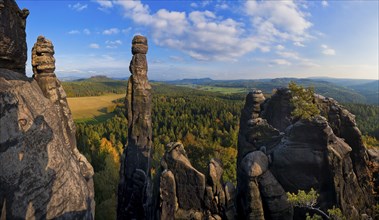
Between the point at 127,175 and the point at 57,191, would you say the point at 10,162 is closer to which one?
the point at 57,191

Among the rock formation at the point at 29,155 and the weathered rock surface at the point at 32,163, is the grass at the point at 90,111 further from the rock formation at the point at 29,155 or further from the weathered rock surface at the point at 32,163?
the weathered rock surface at the point at 32,163

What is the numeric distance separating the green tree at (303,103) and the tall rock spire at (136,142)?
60.8ft

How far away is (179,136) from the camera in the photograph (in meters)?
114

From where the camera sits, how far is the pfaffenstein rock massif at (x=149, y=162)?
9398 millimetres

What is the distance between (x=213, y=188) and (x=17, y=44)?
16.6 metres

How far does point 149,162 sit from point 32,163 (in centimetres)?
2693

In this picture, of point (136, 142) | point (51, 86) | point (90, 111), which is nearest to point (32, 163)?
point (51, 86)

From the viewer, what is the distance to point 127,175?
34219 mm

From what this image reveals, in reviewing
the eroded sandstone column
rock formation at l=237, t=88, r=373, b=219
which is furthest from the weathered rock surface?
rock formation at l=237, t=88, r=373, b=219

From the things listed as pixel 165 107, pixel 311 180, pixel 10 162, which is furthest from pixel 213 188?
pixel 165 107

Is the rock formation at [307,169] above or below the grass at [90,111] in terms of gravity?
above

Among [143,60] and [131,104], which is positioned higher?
[143,60]

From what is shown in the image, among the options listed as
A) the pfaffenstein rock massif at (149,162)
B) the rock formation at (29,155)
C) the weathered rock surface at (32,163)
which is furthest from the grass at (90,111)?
the weathered rock surface at (32,163)

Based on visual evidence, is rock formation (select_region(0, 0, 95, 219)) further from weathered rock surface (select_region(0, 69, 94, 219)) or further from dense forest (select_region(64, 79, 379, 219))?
dense forest (select_region(64, 79, 379, 219))
